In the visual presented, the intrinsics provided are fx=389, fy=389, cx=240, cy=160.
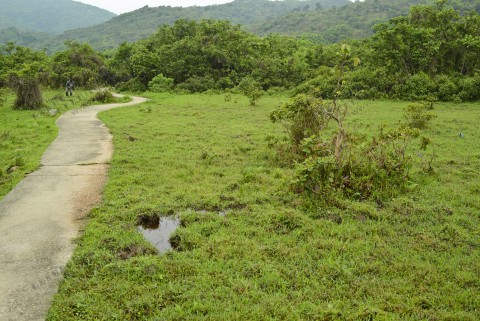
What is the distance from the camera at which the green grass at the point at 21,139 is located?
8391mm

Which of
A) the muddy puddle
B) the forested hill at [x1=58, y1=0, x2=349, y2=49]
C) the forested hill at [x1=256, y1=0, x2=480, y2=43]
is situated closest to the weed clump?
the muddy puddle

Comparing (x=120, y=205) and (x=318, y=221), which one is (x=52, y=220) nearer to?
(x=120, y=205)

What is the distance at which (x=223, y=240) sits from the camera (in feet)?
18.4

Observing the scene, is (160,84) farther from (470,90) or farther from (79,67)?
(470,90)

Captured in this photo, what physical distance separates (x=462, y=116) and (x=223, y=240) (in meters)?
15.6

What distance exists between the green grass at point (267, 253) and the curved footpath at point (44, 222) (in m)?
0.21

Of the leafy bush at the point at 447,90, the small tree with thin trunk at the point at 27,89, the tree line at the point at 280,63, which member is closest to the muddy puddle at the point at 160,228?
the tree line at the point at 280,63

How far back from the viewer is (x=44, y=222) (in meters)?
5.98

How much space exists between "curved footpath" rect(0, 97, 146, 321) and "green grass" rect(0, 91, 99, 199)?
11.9 inches

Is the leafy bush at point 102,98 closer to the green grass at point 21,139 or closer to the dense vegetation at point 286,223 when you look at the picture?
the green grass at point 21,139

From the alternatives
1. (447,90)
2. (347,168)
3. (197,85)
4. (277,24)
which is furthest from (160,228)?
(277,24)

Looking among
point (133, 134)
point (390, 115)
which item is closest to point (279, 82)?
point (390, 115)

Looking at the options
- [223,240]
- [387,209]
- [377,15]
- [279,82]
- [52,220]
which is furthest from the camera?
[377,15]

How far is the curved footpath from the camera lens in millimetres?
4320
